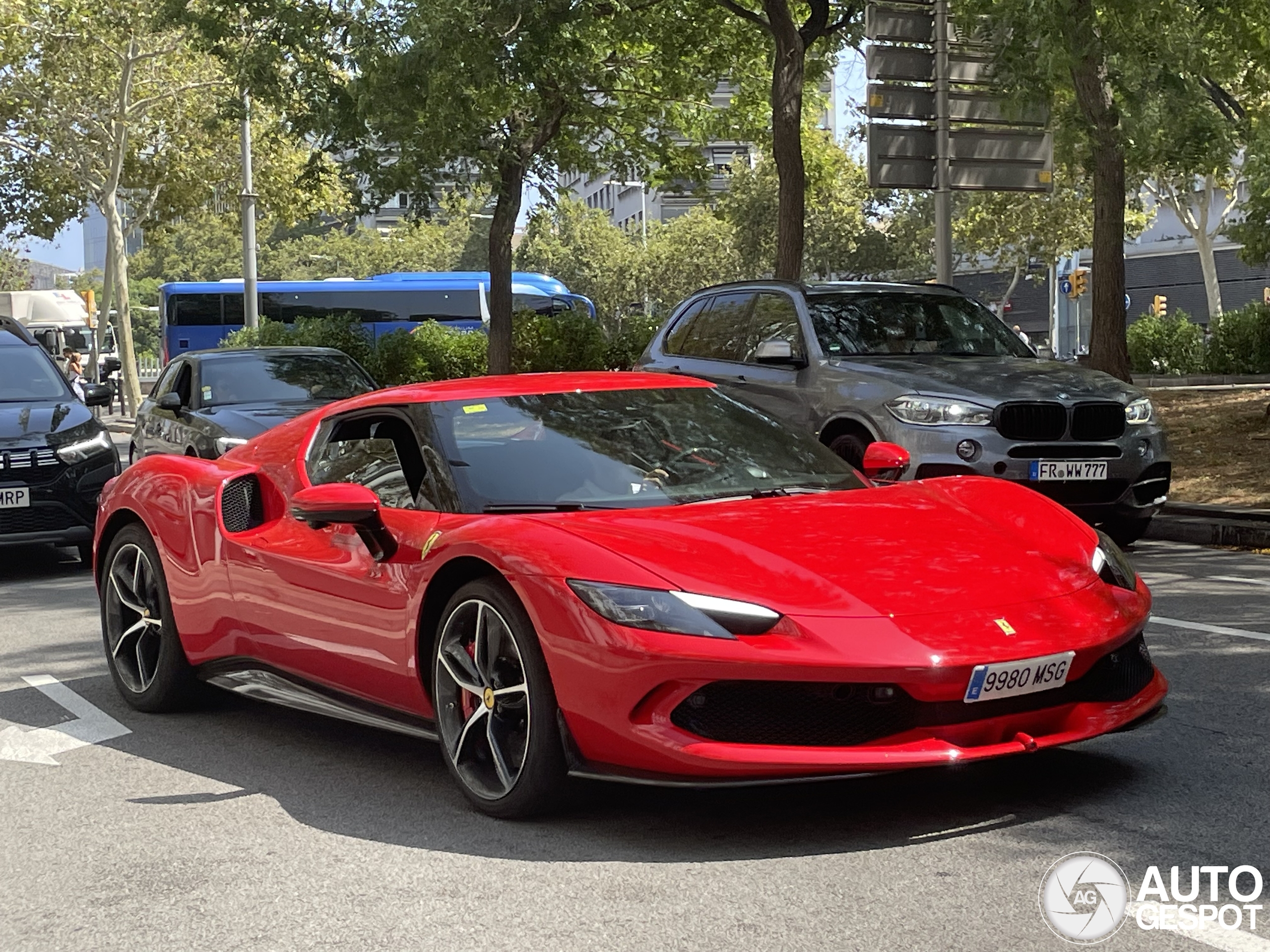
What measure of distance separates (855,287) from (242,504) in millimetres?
6705

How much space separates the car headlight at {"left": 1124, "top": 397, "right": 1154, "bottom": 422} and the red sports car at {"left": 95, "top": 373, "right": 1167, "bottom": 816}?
4.86 metres

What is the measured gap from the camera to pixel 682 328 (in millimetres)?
13250

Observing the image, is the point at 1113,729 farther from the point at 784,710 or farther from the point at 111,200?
the point at 111,200

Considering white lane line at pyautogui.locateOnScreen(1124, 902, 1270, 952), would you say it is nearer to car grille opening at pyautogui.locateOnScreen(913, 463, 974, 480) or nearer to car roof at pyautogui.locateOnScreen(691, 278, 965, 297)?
car grille opening at pyautogui.locateOnScreen(913, 463, 974, 480)

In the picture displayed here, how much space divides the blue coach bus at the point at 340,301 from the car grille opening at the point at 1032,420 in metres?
40.8

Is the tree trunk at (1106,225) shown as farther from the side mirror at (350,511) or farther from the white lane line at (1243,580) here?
the side mirror at (350,511)

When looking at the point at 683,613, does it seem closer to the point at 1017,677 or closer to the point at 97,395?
the point at 1017,677

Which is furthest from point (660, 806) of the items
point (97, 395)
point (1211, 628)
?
point (97, 395)

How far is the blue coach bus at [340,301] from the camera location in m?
51.1

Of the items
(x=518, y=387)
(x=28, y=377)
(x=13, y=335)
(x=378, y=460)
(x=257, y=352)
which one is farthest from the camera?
(x=257, y=352)

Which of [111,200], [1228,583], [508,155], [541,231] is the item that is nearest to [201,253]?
[111,200]

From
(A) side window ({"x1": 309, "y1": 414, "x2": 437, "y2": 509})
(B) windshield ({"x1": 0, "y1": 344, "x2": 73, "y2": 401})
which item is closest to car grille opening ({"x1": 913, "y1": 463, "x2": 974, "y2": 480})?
(A) side window ({"x1": 309, "y1": 414, "x2": 437, "y2": 509})

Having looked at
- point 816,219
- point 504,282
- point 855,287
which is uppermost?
point 816,219

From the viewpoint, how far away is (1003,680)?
452cm
